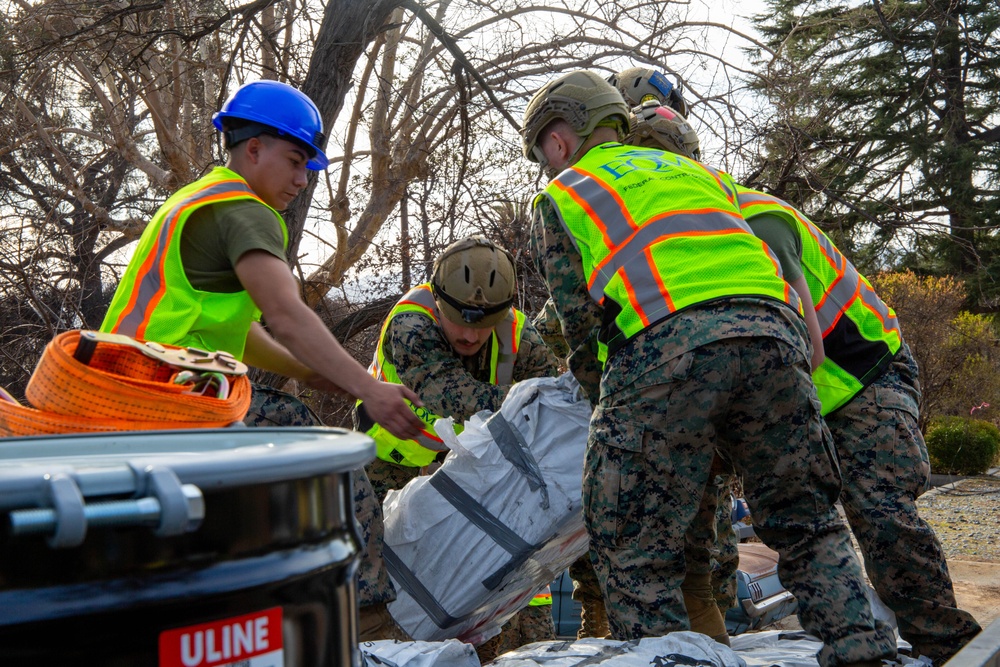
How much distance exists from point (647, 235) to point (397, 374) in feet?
6.01

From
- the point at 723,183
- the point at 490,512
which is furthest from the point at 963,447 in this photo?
the point at 490,512

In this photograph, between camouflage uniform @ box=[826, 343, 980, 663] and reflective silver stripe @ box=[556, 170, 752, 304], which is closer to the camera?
reflective silver stripe @ box=[556, 170, 752, 304]

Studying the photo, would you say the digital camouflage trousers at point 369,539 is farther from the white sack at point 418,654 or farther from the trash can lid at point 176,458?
the trash can lid at point 176,458

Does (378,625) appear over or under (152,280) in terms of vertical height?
under

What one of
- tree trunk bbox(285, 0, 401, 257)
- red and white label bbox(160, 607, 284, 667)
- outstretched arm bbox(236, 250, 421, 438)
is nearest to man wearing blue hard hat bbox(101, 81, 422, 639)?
outstretched arm bbox(236, 250, 421, 438)

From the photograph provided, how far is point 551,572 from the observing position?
12.0 ft

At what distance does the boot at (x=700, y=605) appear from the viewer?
361 cm

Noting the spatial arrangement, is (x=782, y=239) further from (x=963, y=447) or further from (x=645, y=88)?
(x=963, y=447)

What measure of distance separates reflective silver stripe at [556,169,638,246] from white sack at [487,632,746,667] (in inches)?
43.3

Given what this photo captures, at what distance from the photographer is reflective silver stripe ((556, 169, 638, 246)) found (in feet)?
9.41

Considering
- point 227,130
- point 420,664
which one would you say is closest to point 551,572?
point 420,664

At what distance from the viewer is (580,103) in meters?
3.29

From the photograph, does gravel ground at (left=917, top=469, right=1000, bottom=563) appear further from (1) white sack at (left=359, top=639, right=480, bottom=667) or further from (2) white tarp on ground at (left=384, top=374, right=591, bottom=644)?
(1) white sack at (left=359, top=639, right=480, bottom=667)

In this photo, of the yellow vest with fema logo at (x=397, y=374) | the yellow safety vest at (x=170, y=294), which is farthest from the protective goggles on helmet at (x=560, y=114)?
the yellow vest with fema logo at (x=397, y=374)
